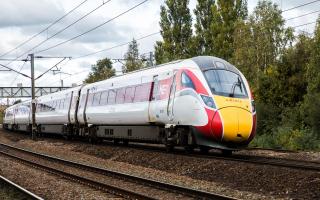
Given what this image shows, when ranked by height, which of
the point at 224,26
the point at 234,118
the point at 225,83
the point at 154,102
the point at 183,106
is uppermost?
the point at 224,26

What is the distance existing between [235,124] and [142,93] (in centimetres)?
530

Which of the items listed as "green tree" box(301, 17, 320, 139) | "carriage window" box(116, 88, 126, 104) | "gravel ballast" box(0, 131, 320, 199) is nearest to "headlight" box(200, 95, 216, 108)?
"gravel ballast" box(0, 131, 320, 199)

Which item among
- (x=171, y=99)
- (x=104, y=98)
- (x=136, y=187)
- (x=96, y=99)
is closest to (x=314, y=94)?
(x=104, y=98)

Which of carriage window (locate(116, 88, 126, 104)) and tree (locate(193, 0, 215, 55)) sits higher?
tree (locate(193, 0, 215, 55))

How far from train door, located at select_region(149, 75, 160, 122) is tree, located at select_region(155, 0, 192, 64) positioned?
32377 mm

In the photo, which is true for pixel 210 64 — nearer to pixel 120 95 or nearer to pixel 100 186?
pixel 100 186

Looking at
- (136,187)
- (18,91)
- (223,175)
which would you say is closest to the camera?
(136,187)

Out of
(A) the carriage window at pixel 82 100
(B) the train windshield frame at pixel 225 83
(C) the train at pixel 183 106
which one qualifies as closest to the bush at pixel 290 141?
(C) the train at pixel 183 106

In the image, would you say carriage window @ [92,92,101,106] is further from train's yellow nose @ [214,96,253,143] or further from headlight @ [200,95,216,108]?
train's yellow nose @ [214,96,253,143]

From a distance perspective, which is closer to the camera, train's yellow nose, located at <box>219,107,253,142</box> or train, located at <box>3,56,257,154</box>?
train's yellow nose, located at <box>219,107,253,142</box>

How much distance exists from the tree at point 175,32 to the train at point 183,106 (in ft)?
90.5

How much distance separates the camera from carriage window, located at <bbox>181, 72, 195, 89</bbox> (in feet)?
55.4

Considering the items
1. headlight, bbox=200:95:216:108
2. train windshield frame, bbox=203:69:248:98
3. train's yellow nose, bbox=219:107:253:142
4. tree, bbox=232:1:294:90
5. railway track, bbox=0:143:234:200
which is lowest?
railway track, bbox=0:143:234:200

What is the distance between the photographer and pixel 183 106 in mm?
17000
